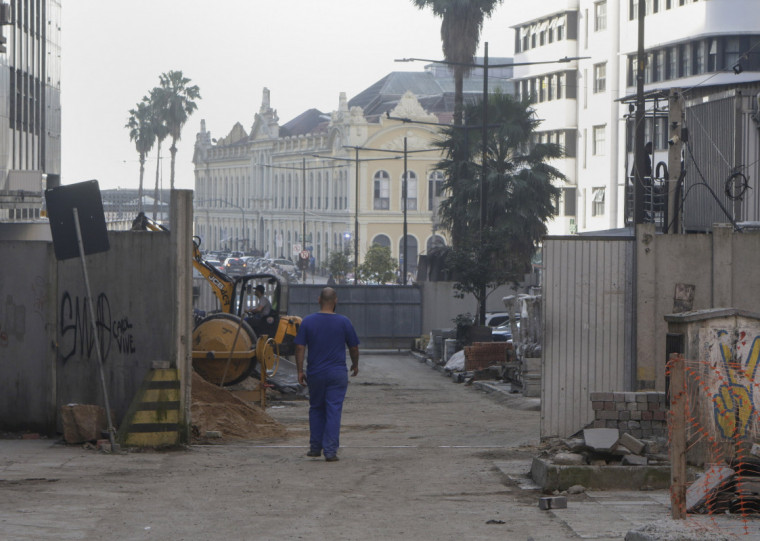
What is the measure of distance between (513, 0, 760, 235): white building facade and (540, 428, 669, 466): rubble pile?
140ft

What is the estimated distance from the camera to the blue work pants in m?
11.5

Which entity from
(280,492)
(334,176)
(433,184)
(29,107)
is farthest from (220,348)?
(334,176)

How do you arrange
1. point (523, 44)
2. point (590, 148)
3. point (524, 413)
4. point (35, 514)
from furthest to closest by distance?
point (523, 44), point (590, 148), point (524, 413), point (35, 514)

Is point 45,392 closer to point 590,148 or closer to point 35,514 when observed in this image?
point 35,514

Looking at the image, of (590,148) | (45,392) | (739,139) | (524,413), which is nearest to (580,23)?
(590,148)

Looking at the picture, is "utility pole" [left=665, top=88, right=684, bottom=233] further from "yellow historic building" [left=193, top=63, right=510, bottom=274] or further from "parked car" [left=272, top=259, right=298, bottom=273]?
"parked car" [left=272, top=259, right=298, bottom=273]

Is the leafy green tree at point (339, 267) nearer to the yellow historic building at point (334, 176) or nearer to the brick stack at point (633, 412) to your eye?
the yellow historic building at point (334, 176)

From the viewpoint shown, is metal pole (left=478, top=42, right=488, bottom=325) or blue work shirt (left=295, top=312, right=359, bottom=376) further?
metal pole (left=478, top=42, right=488, bottom=325)

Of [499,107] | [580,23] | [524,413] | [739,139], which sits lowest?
[524,413]

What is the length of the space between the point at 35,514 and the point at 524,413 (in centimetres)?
1165

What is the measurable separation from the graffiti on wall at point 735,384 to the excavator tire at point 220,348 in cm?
983

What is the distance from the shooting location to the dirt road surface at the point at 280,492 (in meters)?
8.10

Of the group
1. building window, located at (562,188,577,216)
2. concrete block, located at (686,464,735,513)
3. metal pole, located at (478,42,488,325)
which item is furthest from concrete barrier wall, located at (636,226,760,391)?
building window, located at (562,188,577,216)

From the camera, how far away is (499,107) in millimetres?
48031
